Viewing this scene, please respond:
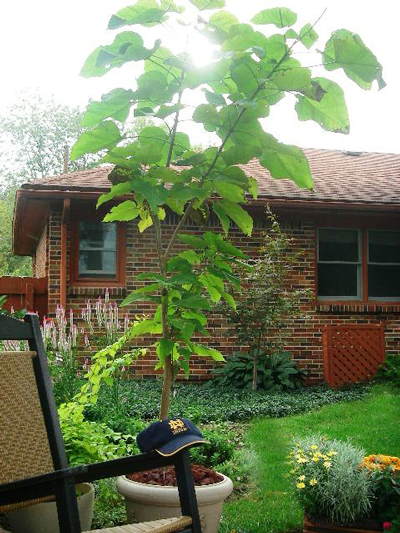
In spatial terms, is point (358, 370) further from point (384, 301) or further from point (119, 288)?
point (119, 288)

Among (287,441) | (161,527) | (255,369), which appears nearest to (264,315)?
(255,369)

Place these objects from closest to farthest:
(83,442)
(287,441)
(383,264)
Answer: (83,442) → (287,441) → (383,264)

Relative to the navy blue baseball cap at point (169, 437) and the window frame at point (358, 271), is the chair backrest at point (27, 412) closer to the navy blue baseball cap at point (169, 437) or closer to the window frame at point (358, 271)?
the navy blue baseball cap at point (169, 437)

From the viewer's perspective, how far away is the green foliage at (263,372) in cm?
977

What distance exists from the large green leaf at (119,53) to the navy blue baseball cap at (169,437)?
59.4 inches

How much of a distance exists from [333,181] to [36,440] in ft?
32.7

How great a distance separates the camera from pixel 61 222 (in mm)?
10383

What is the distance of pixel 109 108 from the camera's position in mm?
3234

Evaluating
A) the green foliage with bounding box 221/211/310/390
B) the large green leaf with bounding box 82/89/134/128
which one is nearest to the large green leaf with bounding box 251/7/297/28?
the large green leaf with bounding box 82/89/134/128

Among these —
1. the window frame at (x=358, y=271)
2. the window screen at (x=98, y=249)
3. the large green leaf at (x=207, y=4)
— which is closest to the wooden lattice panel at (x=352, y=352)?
the window frame at (x=358, y=271)

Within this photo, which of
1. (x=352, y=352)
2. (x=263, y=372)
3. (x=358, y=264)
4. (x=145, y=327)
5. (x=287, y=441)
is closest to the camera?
(x=145, y=327)

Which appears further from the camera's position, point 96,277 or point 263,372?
point 96,277

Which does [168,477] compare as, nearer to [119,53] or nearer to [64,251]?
[119,53]

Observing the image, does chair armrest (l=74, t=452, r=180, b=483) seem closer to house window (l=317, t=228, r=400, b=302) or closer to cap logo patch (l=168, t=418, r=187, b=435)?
cap logo patch (l=168, t=418, r=187, b=435)
